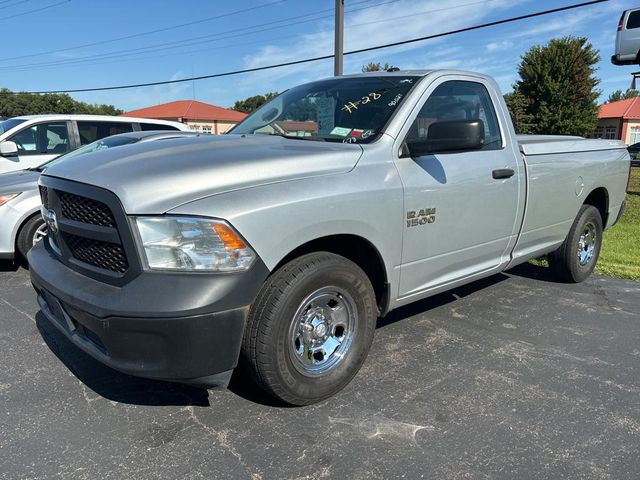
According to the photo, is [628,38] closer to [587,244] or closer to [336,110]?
[587,244]

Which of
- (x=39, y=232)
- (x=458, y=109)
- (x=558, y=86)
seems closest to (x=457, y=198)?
(x=458, y=109)

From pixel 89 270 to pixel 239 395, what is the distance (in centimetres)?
113

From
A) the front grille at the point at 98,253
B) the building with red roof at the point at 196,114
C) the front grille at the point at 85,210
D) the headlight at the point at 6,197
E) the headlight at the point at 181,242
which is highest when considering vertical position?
the building with red roof at the point at 196,114

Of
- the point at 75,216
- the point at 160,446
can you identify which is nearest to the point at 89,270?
the point at 75,216

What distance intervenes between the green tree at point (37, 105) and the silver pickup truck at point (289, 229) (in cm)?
7339

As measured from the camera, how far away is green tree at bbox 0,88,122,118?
70.7 metres

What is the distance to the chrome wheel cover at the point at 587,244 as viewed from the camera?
218 inches

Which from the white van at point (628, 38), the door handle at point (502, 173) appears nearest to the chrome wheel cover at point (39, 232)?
the door handle at point (502, 173)

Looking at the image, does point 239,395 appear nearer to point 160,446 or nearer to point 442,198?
point 160,446

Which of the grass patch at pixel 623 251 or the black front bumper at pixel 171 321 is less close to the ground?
the black front bumper at pixel 171 321

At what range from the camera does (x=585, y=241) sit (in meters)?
5.62

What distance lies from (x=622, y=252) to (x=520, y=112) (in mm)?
27858

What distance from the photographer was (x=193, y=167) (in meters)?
2.60

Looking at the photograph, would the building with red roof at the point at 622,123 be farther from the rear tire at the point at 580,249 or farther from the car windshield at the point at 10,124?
the car windshield at the point at 10,124
